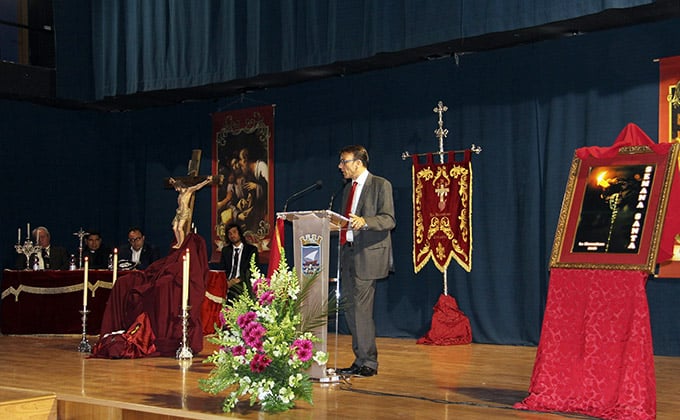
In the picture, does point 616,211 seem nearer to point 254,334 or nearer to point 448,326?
point 254,334

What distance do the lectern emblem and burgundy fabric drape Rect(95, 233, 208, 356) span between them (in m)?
2.33

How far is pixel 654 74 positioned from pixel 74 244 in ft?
25.3

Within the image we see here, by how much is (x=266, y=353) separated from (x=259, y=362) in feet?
0.20

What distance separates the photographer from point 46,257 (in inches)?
432

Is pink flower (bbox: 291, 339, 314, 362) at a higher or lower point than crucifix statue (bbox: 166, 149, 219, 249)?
lower

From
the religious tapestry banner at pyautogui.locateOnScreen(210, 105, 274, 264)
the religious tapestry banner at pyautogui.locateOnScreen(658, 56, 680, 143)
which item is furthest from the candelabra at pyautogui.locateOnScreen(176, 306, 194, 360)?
the religious tapestry banner at pyautogui.locateOnScreen(658, 56, 680, 143)

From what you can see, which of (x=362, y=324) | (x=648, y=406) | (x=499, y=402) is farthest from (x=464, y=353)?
(x=648, y=406)

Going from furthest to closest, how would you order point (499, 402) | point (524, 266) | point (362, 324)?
point (524, 266), point (362, 324), point (499, 402)

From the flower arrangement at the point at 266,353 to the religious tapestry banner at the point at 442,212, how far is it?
15.1 feet

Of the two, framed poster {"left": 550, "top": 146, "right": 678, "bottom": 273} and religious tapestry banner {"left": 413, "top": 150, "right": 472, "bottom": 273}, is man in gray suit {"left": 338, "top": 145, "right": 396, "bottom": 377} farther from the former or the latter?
religious tapestry banner {"left": 413, "top": 150, "right": 472, "bottom": 273}

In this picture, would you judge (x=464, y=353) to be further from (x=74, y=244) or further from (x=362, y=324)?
(x=74, y=244)

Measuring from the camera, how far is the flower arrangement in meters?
4.97

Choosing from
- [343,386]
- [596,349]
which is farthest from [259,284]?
[596,349]

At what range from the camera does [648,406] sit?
4.73 metres
